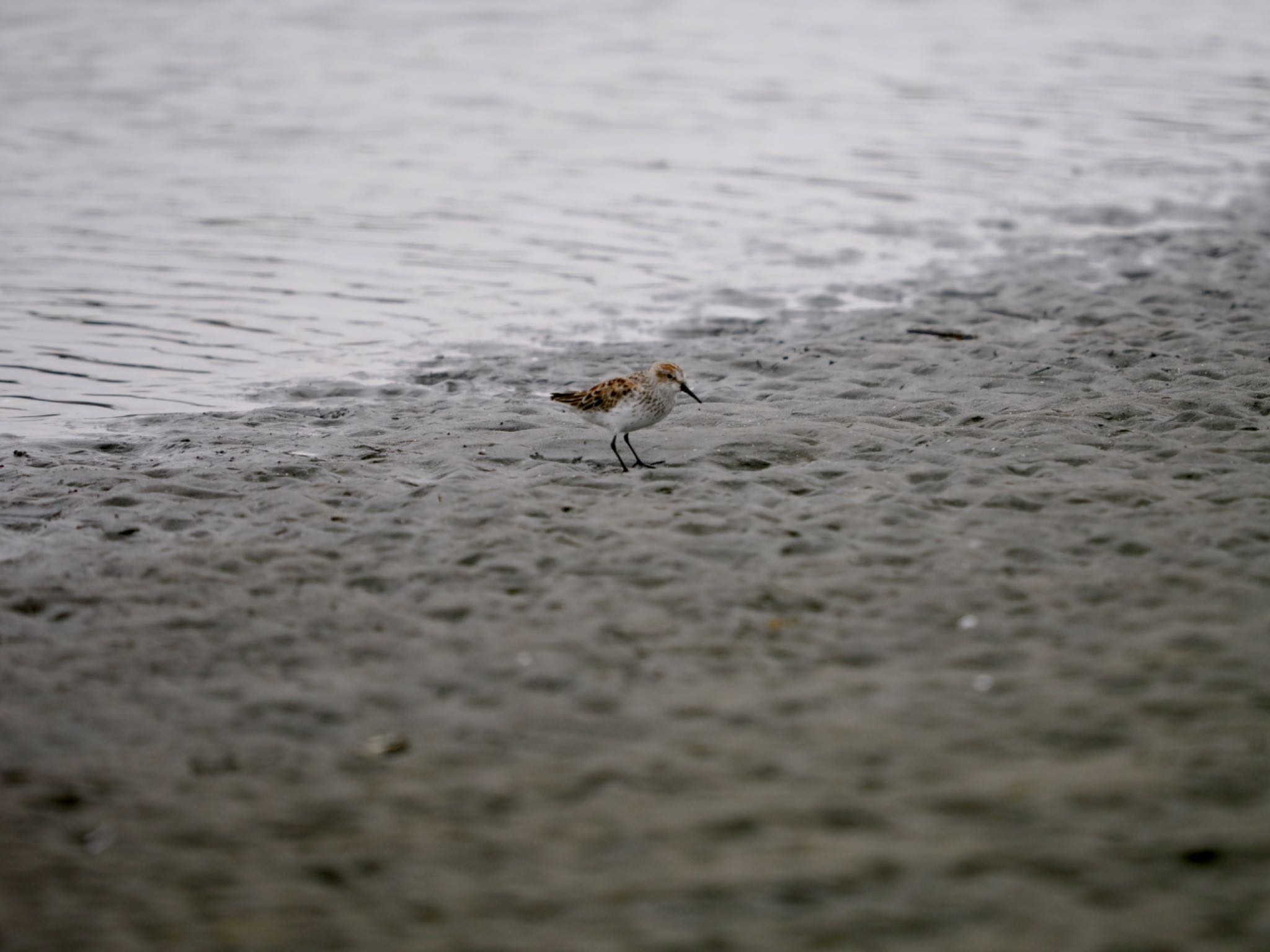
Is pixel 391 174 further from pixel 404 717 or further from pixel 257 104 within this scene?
pixel 404 717

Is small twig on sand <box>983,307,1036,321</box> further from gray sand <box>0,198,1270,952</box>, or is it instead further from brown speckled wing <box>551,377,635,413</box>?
brown speckled wing <box>551,377,635,413</box>

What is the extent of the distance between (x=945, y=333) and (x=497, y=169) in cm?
1079

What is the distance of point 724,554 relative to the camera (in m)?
8.15

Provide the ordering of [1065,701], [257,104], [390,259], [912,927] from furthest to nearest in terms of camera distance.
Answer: [257,104] < [390,259] < [1065,701] < [912,927]

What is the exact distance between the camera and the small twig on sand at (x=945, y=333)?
1324cm

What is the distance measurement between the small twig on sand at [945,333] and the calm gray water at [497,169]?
2356mm

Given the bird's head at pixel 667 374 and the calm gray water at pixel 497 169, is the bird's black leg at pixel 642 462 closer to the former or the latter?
the bird's head at pixel 667 374

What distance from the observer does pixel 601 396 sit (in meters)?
10.0

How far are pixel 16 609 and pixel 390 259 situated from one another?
10036 millimetres

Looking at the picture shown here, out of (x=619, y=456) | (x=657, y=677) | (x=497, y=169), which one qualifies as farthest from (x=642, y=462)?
(x=497, y=169)

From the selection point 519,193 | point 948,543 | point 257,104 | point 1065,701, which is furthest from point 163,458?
point 257,104

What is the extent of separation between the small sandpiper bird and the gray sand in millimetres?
348

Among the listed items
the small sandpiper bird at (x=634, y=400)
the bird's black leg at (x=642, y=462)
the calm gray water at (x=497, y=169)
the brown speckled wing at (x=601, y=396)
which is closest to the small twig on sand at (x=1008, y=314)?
the calm gray water at (x=497, y=169)

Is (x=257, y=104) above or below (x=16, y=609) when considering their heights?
above
